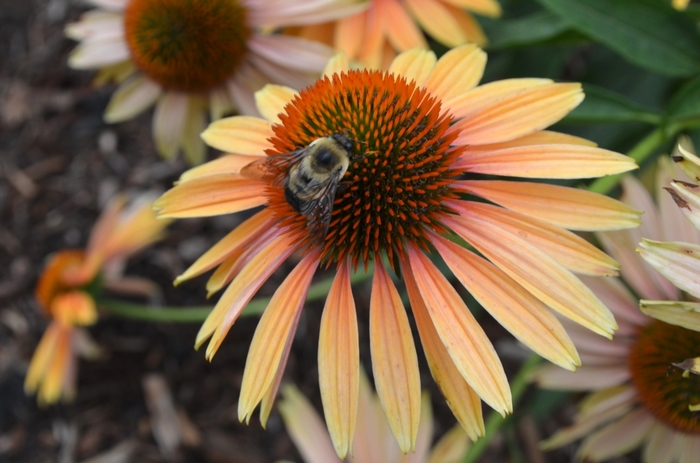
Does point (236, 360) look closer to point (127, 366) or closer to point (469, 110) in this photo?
point (127, 366)

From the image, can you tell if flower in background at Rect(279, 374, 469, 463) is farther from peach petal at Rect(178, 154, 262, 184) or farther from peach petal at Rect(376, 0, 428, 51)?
peach petal at Rect(376, 0, 428, 51)

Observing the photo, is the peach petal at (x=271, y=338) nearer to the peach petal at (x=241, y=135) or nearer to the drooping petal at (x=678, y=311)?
the peach petal at (x=241, y=135)

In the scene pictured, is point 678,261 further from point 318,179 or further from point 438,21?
point 438,21

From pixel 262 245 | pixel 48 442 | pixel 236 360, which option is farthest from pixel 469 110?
pixel 48 442

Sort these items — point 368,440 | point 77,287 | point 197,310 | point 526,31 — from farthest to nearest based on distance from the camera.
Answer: point 77,287 → point 197,310 → point 526,31 → point 368,440

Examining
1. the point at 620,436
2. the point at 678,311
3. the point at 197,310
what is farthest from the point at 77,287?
the point at 678,311

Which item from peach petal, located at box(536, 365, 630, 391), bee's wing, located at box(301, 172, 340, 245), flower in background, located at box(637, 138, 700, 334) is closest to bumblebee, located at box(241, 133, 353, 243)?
bee's wing, located at box(301, 172, 340, 245)

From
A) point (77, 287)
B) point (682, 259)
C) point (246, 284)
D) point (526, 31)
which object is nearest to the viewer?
point (682, 259)
